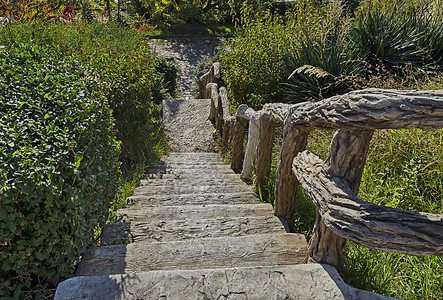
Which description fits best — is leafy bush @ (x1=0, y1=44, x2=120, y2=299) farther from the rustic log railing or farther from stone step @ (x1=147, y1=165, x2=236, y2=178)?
stone step @ (x1=147, y1=165, x2=236, y2=178)

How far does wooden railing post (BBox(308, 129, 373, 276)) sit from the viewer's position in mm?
1912

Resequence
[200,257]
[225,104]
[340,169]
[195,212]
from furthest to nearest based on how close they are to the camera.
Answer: [225,104] → [195,212] → [200,257] → [340,169]

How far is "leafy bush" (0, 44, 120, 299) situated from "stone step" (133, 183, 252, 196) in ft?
4.78

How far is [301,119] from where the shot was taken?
2654mm

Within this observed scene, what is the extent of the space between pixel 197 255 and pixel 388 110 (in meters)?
1.59

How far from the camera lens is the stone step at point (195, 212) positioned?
3203mm

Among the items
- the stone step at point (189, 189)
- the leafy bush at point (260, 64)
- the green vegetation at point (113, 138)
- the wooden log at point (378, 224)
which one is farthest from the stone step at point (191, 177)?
the wooden log at point (378, 224)

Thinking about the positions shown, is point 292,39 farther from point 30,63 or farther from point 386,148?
point 30,63

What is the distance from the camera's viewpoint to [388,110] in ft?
5.18

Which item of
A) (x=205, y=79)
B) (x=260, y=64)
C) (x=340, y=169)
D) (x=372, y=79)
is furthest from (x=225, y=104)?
(x=340, y=169)

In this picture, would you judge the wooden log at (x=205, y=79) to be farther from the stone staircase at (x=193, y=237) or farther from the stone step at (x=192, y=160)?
the stone staircase at (x=193, y=237)

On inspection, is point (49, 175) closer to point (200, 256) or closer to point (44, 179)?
point (44, 179)

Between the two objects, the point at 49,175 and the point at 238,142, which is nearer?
the point at 49,175

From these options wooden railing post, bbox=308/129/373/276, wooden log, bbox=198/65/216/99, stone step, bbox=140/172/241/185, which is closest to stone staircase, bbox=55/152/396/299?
wooden railing post, bbox=308/129/373/276
